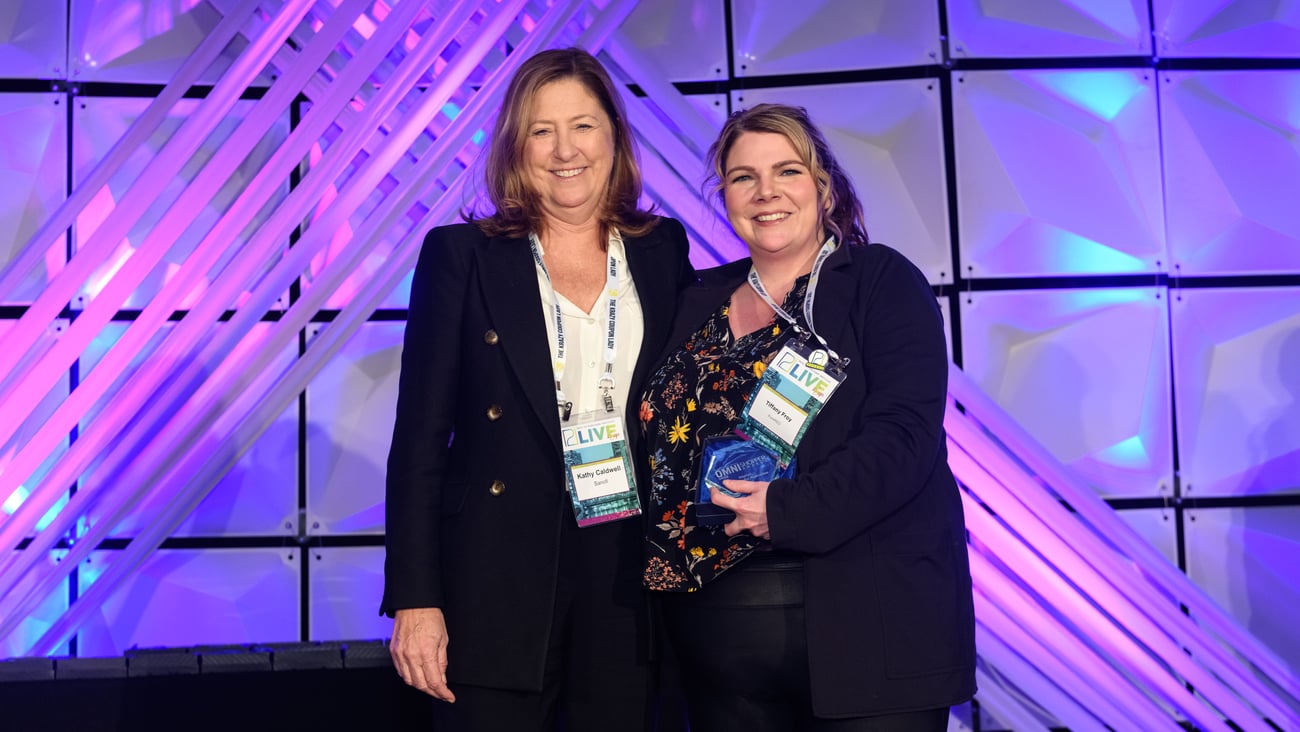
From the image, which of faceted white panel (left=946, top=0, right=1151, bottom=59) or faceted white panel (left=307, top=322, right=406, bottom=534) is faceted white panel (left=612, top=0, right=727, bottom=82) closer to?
faceted white panel (left=946, top=0, right=1151, bottom=59)

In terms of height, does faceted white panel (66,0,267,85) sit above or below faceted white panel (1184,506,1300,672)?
above

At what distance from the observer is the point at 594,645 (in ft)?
5.94

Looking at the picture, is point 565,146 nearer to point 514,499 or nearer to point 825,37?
point 514,499

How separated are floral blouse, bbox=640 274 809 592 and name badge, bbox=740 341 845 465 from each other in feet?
0.11

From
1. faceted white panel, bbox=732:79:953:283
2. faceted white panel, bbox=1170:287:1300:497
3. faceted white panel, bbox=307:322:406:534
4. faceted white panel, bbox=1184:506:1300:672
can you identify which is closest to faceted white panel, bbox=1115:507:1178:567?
faceted white panel, bbox=1184:506:1300:672

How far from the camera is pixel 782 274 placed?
1.83 meters

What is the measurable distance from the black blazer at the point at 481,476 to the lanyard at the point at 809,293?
0.76 ft

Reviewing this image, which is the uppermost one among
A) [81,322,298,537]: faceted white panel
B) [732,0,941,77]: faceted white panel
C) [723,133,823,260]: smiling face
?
[732,0,941,77]: faceted white panel

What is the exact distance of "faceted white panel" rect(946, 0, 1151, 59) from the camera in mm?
3365

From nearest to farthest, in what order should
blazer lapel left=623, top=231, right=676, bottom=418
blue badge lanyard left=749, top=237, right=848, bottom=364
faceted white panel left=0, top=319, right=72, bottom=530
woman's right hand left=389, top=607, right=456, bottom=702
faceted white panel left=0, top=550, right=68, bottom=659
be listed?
blue badge lanyard left=749, top=237, right=848, bottom=364 < woman's right hand left=389, top=607, right=456, bottom=702 < blazer lapel left=623, top=231, right=676, bottom=418 < faceted white panel left=0, top=319, right=72, bottom=530 < faceted white panel left=0, top=550, right=68, bottom=659

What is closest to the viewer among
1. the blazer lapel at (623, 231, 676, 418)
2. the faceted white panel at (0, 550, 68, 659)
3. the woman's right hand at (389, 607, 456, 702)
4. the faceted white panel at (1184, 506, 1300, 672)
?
the woman's right hand at (389, 607, 456, 702)

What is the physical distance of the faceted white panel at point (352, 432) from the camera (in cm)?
327

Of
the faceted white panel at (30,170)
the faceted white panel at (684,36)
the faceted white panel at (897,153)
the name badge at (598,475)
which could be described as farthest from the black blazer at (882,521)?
the faceted white panel at (30,170)

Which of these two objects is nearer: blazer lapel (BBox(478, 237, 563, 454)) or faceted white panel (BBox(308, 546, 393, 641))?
blazer lapel (BBox(478, 237, 563, 454))
